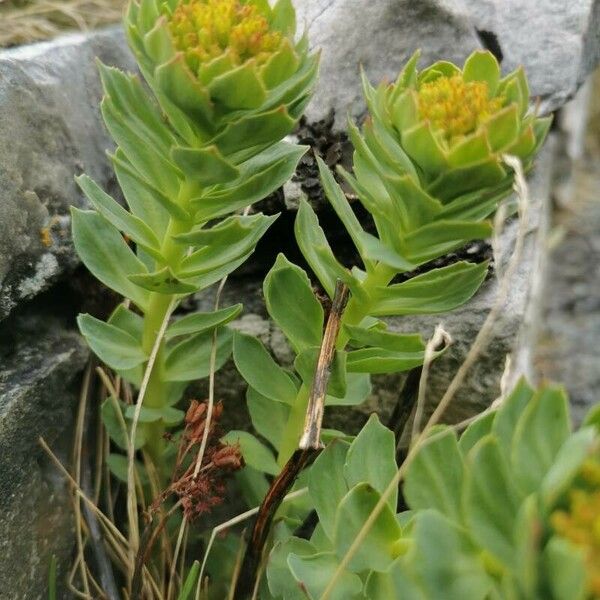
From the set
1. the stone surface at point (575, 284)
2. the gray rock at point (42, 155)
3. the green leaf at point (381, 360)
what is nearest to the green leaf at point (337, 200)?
the green leaf at point (381, 360)

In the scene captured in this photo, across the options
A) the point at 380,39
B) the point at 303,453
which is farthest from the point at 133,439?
the point at 380,39

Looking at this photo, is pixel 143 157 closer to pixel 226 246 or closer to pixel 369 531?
pixel 226 246

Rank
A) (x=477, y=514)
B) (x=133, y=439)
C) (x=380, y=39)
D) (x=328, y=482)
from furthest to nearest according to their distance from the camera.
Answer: (x=380, y=39), (x=133, y=439), (x=328, y=482), (x=477, y=514)

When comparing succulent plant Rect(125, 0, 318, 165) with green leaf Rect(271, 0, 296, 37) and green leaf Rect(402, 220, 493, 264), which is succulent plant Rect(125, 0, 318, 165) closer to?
green leaf Rect(271, 0, 296, 37)

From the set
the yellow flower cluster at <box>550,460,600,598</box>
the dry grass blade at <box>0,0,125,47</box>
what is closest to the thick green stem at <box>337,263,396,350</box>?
the yellow flower cluster at <box>550,460,600,598</box>

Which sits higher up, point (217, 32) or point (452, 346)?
point (217, 32)

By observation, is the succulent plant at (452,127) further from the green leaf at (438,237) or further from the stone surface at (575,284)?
the stone surface at (575,284)
